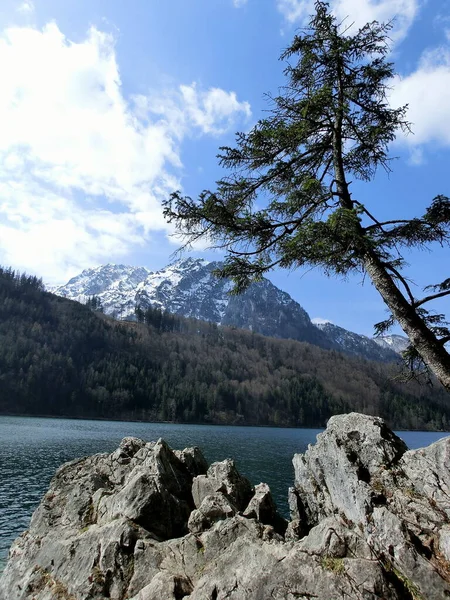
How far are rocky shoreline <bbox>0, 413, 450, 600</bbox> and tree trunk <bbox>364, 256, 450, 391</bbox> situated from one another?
1758 millimetres

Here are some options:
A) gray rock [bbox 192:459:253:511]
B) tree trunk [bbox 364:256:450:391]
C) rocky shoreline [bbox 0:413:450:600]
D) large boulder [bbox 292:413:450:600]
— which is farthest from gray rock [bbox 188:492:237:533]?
tree trunk [bbox 364:256:450:391]

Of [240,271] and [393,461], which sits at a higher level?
[240,271]

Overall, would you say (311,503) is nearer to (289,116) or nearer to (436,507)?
(436,507)

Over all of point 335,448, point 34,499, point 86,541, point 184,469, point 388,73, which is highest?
point 388,73

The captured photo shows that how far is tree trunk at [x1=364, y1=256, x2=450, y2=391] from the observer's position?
945 cm

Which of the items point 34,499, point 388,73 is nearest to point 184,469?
point 388,73

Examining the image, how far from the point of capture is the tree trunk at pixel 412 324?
9445 mm

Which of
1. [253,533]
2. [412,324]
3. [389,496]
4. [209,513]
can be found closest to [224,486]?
[209,513]

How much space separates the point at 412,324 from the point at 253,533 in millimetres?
6706

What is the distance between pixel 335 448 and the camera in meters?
11.7

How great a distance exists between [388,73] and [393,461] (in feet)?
37.8

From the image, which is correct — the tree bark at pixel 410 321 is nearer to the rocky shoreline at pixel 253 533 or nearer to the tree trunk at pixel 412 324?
the tree trunk at pixel 412 324

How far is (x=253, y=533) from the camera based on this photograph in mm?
9727

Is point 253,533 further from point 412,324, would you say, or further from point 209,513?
point 412,324
